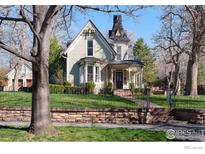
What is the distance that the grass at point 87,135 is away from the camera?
700 cm

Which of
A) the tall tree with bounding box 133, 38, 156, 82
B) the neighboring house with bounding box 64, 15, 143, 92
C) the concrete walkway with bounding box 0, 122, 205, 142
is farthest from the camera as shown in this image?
the neighboring house with bounding box 64, 15, 143, 92

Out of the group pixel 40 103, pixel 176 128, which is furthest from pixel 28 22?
pixel 176 128

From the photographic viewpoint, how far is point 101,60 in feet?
28.9

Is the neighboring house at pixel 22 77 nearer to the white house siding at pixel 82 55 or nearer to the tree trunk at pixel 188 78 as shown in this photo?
the white house siding at pixel 82 55

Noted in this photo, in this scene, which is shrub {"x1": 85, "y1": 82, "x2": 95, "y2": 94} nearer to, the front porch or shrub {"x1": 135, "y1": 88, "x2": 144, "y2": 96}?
the front porch

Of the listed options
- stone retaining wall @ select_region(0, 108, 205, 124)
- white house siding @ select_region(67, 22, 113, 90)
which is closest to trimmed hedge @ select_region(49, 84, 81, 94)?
white house siding @ select_region(67, 22, 113, 90)

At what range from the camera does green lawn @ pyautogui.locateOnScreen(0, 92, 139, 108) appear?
8555 millimetres

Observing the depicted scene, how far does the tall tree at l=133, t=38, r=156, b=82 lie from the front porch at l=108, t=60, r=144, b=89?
0.11 metres

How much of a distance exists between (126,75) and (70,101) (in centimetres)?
155

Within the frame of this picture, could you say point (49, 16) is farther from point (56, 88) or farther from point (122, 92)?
point (122, 92)

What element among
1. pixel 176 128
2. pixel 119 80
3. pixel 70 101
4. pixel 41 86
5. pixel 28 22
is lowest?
pixel 176 128

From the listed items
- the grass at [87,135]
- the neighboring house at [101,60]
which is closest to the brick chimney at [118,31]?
the neighboring house at [101,60]
